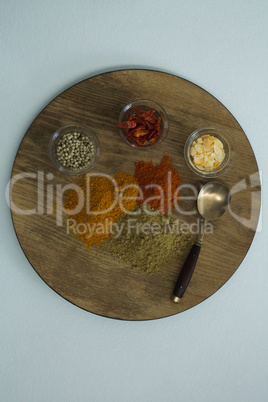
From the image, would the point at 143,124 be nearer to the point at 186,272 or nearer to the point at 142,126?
the point at 142,126

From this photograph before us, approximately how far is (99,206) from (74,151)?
25 cm

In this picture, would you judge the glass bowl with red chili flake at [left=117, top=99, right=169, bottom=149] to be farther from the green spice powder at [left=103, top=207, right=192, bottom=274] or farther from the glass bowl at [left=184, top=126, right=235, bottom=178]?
the green spice powder at [left=103, top=207, right=192, bottom=274]

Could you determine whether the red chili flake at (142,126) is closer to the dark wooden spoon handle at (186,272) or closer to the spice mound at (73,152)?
the spice mound at (73,152)

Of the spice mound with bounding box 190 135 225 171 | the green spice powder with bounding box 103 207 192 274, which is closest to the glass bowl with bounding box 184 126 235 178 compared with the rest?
the spice mound with bounding box 190 135 225 171

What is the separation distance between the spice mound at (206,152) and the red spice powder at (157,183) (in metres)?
0.11

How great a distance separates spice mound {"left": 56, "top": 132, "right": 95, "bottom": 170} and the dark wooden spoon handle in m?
0.57

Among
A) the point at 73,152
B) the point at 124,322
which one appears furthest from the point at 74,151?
the point at 124,322

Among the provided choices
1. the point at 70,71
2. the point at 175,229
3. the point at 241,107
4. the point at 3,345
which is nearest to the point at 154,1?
the point at 70,71


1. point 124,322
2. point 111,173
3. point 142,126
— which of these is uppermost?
point 142,126

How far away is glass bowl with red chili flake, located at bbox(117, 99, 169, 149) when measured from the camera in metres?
1.25

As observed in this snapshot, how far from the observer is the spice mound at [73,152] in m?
1.27

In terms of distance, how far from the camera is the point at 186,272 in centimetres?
127

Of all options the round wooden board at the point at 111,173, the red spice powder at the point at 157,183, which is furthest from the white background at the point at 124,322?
the red spice powder at the point at 157,183

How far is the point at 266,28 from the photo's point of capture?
1464 millimetres
